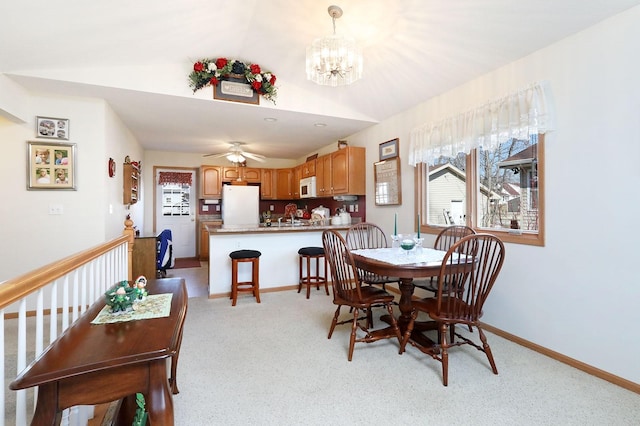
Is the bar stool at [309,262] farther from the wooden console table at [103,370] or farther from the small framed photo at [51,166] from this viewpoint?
the wooden console table at [103,370]

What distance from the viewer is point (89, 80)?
2.94m

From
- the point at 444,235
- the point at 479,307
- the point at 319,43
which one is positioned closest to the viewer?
the point at 479,307

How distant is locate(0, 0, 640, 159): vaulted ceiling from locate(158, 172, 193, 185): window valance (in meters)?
2.71

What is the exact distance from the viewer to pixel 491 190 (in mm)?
2975

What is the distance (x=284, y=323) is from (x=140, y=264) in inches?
91.0

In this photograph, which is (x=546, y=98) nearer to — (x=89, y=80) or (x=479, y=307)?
(x=479, y=307)

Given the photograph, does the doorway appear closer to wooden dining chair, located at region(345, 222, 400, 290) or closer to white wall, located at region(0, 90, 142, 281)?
white wall, located at region(0, 90, 142, 281)

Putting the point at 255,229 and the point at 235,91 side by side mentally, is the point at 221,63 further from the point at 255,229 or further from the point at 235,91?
the point at 255,229

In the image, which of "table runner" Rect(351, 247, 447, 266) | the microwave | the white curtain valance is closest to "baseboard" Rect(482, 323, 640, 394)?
"table runner" Rect(351, 247, 447, 266)

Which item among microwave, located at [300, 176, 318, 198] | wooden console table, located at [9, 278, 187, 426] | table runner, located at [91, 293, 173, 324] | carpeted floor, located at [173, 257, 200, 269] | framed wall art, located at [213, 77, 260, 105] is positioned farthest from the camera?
carpeted floor, located at [173, 257, 200, 269]

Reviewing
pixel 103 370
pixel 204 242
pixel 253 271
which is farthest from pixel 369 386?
pixel 204 242

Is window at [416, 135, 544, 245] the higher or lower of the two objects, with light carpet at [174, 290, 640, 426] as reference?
higher

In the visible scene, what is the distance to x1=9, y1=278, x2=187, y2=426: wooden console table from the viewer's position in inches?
36.9

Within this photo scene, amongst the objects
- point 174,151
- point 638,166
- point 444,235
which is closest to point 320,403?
point 444,235
